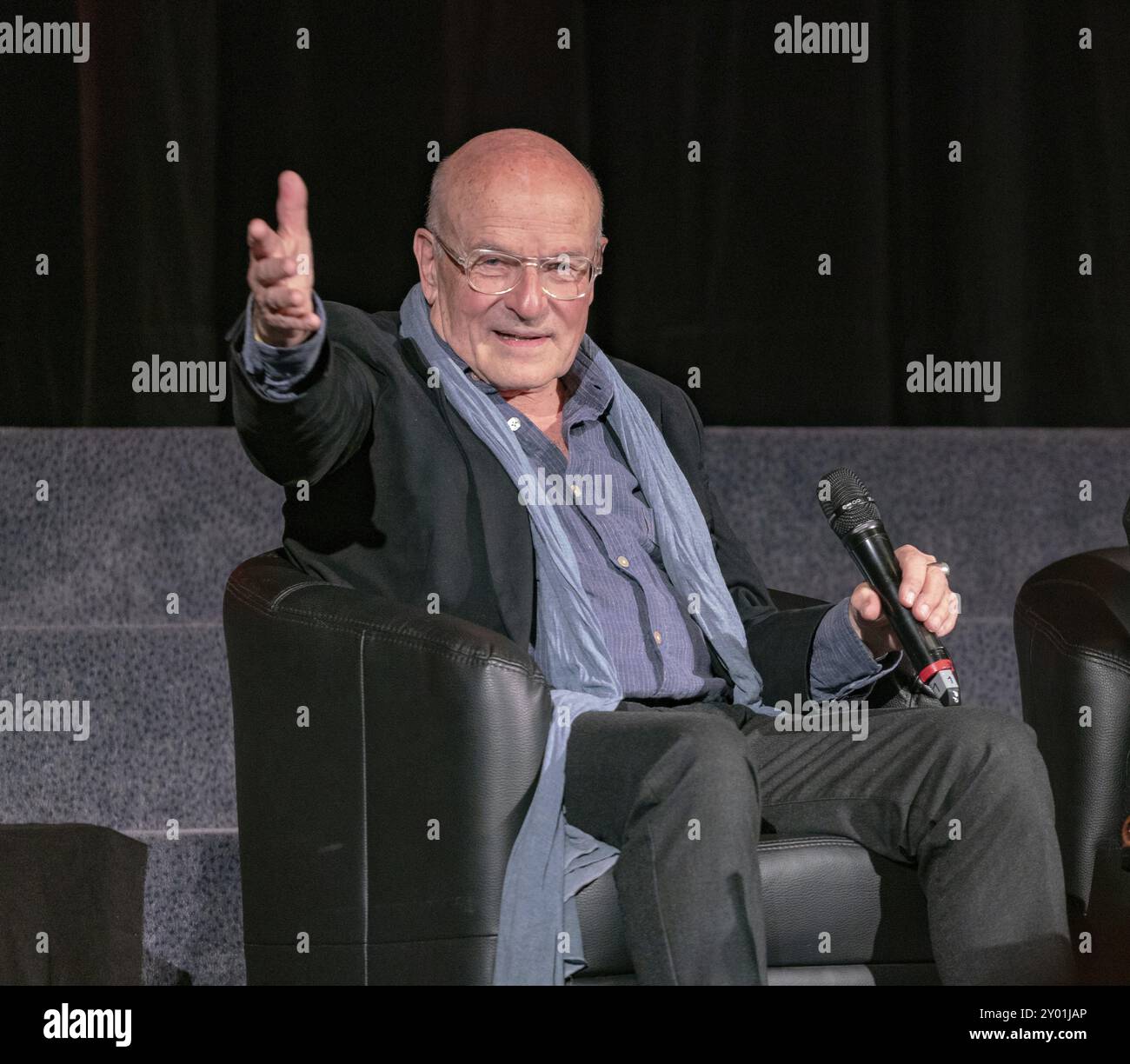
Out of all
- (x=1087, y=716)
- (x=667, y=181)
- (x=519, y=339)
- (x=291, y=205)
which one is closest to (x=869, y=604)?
(x=1087, y=716)

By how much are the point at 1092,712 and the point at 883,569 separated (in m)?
0.50

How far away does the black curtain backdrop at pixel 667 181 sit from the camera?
9.37 ft

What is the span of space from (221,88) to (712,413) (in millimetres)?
1105

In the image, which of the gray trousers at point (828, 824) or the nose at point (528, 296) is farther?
the nose at point (528, 296)

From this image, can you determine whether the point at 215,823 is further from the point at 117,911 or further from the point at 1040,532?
the point at 1040,532

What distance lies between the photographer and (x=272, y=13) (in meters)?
2.93

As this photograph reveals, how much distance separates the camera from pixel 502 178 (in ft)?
6.24

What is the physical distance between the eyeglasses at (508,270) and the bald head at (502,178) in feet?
0.11

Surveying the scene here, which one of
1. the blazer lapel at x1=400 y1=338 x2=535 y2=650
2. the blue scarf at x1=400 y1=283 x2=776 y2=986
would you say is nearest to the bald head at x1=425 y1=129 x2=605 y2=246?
the blue scarf at x1=400 y1=283 x2=776 y2=986

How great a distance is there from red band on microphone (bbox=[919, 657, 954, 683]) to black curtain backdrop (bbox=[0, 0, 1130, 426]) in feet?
4.76

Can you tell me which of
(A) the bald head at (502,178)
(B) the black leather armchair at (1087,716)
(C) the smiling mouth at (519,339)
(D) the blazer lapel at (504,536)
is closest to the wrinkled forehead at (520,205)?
(A) the bald head at (502,178)

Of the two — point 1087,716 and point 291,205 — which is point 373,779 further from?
point 1087,716

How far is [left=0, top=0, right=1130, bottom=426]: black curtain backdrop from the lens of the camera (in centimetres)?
286

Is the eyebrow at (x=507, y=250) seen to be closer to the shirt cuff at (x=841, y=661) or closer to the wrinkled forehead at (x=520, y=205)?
the wrinkled forehead at (x=520, y=205)
